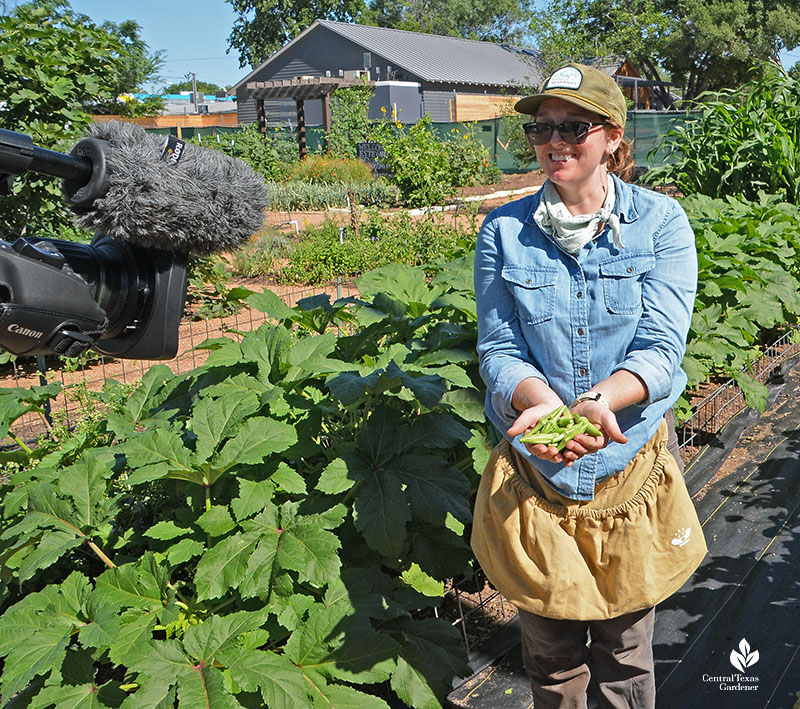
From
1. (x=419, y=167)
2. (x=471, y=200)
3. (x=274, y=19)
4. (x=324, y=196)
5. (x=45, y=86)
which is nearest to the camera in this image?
(x=45, y=86)

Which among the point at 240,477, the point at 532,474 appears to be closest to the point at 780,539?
the point at 532,474

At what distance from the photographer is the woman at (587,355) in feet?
6.03

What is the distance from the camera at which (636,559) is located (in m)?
1.84

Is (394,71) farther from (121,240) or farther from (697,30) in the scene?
(121,240)

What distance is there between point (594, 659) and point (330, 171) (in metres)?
17.7

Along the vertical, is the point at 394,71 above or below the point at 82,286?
above

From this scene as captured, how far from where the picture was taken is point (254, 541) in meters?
2.16

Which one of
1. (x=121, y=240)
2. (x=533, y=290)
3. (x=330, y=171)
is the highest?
(x=330, y=171)

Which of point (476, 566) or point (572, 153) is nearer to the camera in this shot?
point (572, 153)

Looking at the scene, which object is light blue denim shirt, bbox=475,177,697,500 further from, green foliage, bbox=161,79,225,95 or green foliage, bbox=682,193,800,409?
green foliage, bbox=161,79,225,95

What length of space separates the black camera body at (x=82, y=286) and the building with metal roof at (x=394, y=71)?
36.5m

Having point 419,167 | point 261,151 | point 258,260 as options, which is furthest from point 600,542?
point 261,151

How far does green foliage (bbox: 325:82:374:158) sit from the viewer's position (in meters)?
21.9

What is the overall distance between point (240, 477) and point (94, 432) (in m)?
0.71
